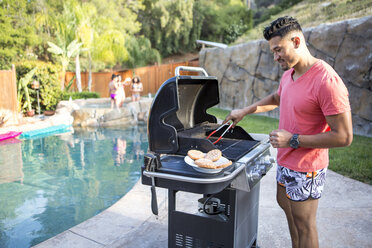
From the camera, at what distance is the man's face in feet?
5.54

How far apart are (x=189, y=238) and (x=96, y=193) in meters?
3.29

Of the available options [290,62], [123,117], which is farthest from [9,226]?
[123,117]

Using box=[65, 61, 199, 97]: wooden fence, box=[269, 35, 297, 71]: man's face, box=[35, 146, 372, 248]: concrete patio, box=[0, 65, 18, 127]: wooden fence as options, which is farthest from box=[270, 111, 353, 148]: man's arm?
box=[65, 61, 199, 97]: wooden fence

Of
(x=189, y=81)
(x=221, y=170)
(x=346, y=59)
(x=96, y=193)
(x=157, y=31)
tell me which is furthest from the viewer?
(x=157, y=31)

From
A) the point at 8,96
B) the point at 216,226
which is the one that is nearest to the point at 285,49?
the point at 216,226

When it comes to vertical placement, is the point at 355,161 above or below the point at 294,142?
below

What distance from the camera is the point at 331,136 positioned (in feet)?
5.20

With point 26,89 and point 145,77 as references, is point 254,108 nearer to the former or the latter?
point 26,89

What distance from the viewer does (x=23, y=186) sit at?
17.4 feet

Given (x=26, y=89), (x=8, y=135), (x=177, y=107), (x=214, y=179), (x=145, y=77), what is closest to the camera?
(x=214, y=179)

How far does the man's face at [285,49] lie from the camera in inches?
66.5

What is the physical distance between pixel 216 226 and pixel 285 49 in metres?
1.25

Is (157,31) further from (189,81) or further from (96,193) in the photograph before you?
(189,81)

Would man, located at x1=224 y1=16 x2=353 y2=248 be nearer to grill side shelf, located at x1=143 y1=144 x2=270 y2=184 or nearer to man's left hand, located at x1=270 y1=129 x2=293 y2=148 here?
man's left hand, located at x1=270 y1=129 x2=293 y2=148
